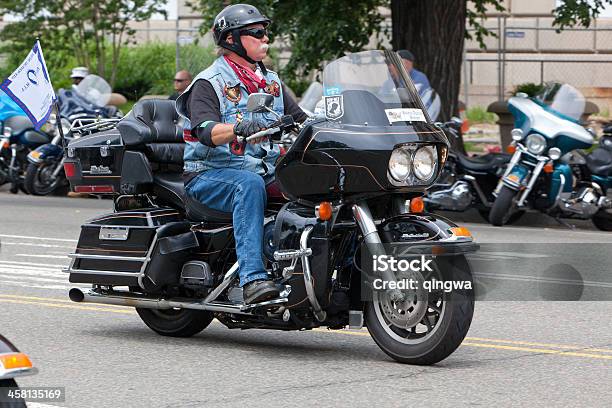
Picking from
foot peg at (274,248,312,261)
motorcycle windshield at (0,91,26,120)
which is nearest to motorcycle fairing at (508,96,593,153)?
motorcycle windshield at (0,91,26,120)

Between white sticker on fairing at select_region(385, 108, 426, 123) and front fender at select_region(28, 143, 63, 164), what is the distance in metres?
13.8

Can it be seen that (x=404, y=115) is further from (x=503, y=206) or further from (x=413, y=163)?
(x=503, y=206)

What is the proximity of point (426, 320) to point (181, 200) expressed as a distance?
177cm

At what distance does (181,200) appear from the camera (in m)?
8.07

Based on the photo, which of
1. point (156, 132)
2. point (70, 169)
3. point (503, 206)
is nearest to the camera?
point (156, 132)

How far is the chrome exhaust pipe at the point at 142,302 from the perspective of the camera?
24.9 feet

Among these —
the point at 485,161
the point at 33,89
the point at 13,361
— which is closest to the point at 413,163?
the point at 13,361

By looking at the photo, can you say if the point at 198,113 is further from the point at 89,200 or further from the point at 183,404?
the point at 89,200

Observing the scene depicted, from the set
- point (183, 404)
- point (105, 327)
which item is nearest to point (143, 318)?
point (105, 327)

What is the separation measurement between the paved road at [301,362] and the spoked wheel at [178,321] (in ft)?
0.20

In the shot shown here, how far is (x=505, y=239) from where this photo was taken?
1418cm

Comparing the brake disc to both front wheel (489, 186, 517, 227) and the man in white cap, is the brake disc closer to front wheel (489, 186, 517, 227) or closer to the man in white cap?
front wheel (489, 186, 517, 227)

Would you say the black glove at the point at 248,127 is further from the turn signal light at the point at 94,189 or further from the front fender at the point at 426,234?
the turn signal light at the point at 94,189

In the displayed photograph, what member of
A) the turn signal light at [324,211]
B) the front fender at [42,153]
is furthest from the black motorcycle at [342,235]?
the front fender at [42,153]
